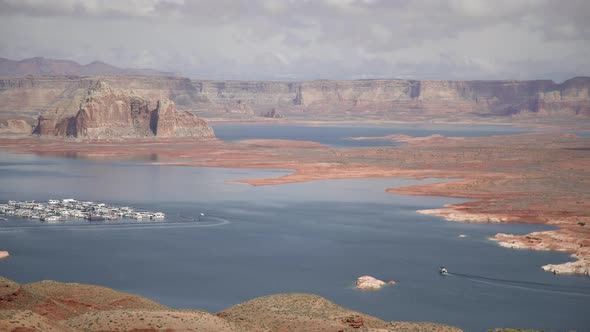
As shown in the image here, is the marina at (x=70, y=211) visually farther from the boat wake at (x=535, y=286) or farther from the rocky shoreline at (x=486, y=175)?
the boat wake at (x=535, y=286)

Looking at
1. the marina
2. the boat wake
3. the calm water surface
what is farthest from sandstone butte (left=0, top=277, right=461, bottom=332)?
the marina

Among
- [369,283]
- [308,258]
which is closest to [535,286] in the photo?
[369,283]

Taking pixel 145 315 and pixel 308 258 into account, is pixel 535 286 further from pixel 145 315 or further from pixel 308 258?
pixel 145 315

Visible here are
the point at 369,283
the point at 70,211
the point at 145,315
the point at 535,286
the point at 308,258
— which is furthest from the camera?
the point at 70,211

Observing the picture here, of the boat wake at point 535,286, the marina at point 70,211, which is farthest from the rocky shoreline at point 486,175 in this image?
the marina at point 70,211

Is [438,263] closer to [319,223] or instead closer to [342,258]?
[342,258]

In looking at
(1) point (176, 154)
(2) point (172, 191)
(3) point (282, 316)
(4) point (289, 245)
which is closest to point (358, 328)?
(3) point (282, 316)
